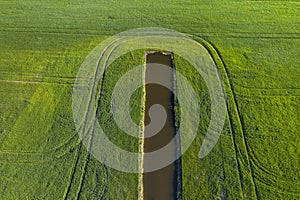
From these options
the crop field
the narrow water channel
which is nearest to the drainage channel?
the narrow water channel

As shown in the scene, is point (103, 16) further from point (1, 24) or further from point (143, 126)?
point (143, 126)

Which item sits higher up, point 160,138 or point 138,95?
point 138,95

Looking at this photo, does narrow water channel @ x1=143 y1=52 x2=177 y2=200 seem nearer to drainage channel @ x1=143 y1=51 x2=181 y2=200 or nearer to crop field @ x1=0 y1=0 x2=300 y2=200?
drainage channel @ x1=143 y1=51 x2=181 y2=200

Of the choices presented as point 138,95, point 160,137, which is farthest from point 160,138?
point 138,95

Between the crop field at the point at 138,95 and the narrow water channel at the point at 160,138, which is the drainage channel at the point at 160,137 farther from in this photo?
the crop field at the point at 138,95

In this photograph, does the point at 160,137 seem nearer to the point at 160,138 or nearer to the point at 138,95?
the point at 160,138

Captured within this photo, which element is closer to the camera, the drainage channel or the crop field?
the drainage channel
